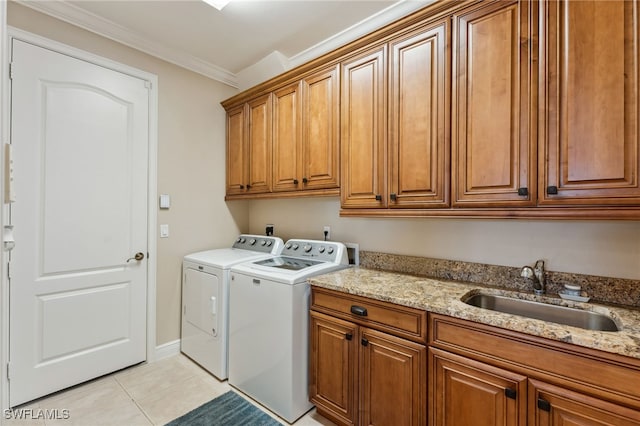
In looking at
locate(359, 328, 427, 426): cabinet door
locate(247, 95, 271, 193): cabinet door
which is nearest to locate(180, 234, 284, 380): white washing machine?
locate(247, 95, 271, 193): cabinet door

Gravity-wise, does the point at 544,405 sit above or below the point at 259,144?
below

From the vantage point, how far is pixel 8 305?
200 centimetres

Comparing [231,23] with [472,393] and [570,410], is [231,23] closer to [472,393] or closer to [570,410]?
[472,393]

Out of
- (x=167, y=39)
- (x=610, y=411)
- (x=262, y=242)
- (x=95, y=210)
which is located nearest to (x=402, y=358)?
(x=610, y=411)

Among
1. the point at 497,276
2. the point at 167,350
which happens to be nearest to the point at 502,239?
the point at 497,276

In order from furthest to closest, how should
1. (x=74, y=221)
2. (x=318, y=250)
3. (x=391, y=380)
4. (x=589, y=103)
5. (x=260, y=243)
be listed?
(x=260, y=243) < (x=318, y=250) < (x=74, y=221) < (x=391, y=380) < (x=589, y=103)

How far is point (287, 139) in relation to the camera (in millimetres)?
2531

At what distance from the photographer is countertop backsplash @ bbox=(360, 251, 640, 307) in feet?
4.90

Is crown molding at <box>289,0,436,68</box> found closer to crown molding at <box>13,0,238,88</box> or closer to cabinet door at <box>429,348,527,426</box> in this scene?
crown molding at <box>13,0,238,88</box>

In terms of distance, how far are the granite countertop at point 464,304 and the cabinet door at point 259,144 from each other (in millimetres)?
1143

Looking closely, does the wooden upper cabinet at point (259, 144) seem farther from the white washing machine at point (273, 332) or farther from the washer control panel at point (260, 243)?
the white washing machine at point (273, 332)

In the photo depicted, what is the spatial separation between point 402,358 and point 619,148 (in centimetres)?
129

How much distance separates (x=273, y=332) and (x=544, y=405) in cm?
138

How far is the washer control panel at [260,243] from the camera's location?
2.79m
